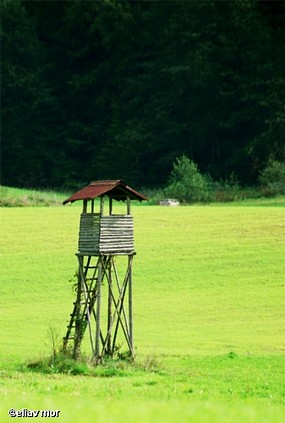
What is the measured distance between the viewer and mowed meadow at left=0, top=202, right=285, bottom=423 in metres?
12.5

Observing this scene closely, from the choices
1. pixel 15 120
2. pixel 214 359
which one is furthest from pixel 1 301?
pixel 15 120

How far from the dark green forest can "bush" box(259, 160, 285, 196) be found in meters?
5.58

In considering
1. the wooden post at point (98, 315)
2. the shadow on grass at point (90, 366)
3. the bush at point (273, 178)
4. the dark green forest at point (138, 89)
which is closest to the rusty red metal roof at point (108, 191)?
the wooden post at point (98, 315)

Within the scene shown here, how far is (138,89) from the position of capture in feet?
290

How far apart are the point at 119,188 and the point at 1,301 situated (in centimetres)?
892

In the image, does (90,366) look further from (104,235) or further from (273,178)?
(273,178)

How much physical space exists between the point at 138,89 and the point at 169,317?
60.3m

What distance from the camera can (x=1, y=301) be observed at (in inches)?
1266

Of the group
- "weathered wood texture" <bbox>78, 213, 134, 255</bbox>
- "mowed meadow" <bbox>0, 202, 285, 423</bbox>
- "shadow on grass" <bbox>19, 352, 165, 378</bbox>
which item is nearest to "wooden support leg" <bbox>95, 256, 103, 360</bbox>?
"shadow on grass" <bbox>19, 352, 165, 378</bbox>

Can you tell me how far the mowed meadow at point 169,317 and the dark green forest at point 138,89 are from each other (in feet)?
95.3

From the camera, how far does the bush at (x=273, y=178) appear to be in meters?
66.3

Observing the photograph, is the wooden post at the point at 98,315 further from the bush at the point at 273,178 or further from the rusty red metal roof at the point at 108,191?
the bush at the point at 273,178

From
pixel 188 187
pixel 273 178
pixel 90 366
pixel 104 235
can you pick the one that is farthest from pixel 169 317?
pixel 273 178

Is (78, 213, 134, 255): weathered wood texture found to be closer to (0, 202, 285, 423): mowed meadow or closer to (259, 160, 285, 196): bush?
(0, 202, 285, 423): mowed meadow
